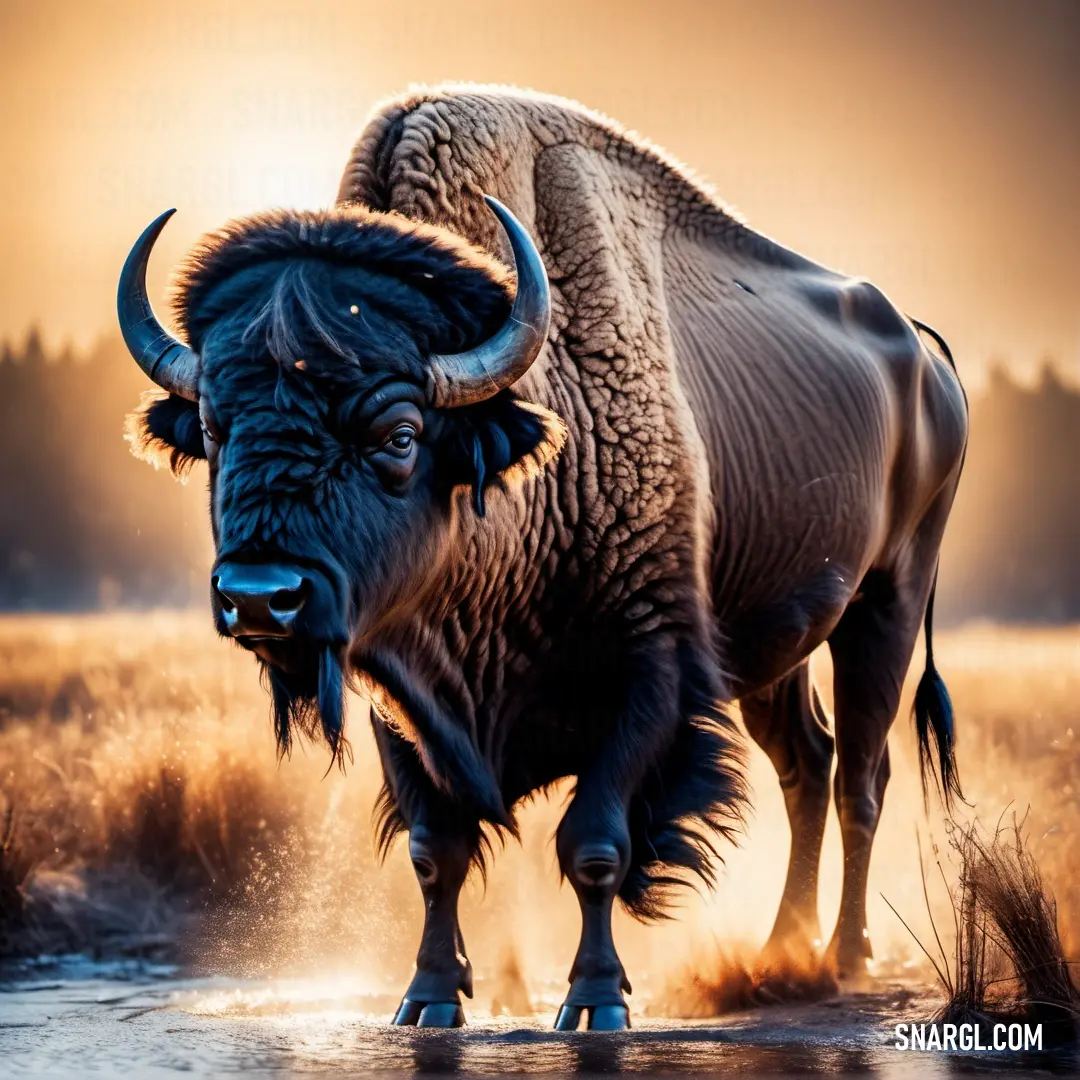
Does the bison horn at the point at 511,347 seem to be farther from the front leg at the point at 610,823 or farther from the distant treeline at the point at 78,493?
the distant treeline at the point at 78,493

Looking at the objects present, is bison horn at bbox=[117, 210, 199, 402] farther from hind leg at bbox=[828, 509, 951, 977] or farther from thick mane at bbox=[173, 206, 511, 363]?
hind leg at bbox=[828, 509, 951, 977]

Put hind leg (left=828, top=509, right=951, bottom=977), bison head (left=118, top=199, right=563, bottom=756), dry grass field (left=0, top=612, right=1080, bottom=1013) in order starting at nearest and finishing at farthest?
bison head (left=118, top=199, right=563, bottom=756) → hind leg (left=828, top=509, right=951, bottom=977) → dry grass field (left=0, top=612, right=1080, bottom=1013)

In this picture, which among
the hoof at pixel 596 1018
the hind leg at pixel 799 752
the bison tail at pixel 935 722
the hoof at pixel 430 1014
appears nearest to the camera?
the hoof at pixel 596 1018

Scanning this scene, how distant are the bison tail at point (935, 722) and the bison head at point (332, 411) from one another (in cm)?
329

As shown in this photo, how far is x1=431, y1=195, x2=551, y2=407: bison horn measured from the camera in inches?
190

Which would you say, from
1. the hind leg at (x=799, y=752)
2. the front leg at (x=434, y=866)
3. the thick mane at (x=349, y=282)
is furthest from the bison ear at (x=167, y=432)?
the hind leg at (x=799, y=752)

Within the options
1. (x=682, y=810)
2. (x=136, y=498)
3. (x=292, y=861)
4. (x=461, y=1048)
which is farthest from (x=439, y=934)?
(x=136, y=498)

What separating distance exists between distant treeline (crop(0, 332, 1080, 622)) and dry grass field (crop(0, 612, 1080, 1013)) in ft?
34.6

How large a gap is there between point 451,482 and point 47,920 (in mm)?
3860

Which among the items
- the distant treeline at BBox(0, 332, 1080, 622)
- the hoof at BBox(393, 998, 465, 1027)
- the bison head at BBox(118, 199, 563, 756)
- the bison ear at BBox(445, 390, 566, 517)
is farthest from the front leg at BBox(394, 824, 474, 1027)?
the distant treeline at BBox(0, 332, 1080, 622)

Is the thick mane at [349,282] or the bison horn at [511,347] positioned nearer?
the thick mane at [349,282]

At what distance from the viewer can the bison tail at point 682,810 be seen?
210 inches

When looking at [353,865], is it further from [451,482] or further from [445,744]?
[451,482]

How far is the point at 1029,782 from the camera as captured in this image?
1016 centimetres
